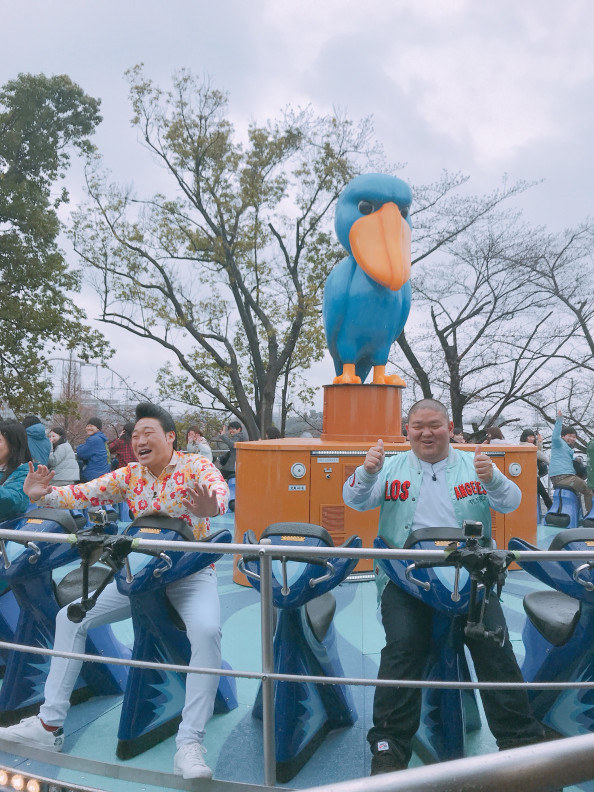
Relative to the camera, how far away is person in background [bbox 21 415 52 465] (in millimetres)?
6234

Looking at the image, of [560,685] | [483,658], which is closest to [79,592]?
[483,658]

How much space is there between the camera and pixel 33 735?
91.5 inches

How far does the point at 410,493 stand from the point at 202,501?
830 millimetres

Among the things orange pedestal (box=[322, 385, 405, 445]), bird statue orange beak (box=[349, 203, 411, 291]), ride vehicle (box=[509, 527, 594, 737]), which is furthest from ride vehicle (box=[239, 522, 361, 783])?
bird statue orange beak (box=[349, 203, 411, 291])

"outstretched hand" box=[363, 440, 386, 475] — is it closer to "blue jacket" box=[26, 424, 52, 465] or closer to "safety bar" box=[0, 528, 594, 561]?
"safety bar" box=[0, 528, 594, 561]

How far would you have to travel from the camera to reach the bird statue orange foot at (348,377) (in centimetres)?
651

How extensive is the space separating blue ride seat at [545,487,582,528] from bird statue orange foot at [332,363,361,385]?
126 inches

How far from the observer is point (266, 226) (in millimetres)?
19406

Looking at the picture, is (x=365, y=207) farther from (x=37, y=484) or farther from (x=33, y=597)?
(x=33, y=597)

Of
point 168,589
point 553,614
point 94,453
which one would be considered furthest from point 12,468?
point 94,453

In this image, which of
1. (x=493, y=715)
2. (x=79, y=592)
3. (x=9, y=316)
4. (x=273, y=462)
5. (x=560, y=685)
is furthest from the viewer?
(x=9, y=316)

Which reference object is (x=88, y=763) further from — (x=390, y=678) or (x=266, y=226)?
(x=266, y=226)

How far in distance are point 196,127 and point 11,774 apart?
19.1 m

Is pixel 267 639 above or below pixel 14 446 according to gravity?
below
